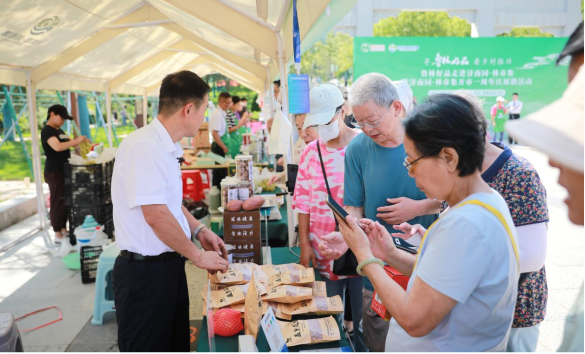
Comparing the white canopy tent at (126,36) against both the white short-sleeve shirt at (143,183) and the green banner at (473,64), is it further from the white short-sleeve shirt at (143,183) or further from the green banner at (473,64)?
the green banner at (473,64)

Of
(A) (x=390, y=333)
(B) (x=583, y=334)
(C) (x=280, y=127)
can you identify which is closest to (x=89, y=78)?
(C) (x=280, y=127)

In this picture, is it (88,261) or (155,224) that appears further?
(88,261)

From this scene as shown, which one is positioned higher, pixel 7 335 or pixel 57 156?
pixel 57 156

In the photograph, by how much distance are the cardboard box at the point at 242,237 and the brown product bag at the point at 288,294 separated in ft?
2.50

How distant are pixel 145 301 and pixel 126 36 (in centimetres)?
598

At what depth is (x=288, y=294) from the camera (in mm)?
2070

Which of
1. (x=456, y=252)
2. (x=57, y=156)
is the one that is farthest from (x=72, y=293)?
(x=456, y=252)

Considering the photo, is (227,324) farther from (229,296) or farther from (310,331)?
(310,331)

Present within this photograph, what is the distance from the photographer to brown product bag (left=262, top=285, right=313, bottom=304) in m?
2.05

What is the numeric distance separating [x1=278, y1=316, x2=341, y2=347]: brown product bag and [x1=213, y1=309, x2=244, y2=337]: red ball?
0.19 meters

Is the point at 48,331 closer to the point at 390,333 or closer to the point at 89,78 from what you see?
the point at 390,333

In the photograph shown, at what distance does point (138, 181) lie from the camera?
200cm

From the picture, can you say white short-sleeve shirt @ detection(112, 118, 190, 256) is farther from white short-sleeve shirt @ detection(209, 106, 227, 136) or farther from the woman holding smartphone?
white short-sleeve shirt @ detection(209, 106, 227, 136)

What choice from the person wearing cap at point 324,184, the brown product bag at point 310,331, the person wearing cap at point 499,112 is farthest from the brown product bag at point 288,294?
the person wearing cap at point 499,112
